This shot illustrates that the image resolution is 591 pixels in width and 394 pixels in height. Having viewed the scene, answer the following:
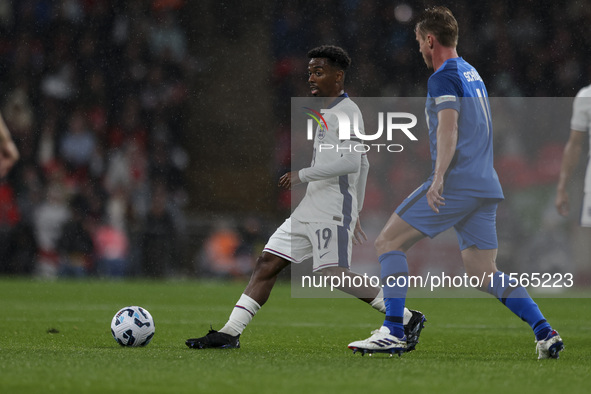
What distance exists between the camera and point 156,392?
13.1 feet

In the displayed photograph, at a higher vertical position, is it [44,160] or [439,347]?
[44,160]

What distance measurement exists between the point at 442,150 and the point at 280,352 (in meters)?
1.53

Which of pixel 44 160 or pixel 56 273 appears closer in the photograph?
pixel 56 273

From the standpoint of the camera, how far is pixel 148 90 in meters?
17.8

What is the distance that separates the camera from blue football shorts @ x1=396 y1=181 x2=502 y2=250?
5508 millimetres

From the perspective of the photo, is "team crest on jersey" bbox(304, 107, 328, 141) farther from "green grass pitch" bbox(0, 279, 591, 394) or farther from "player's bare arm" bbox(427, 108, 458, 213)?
"green grass pitch" bbox(0, 279, 591, 394)

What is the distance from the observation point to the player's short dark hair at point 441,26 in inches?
220

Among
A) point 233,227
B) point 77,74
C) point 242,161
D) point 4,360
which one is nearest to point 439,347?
point 4,360

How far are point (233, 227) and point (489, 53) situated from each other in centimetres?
569

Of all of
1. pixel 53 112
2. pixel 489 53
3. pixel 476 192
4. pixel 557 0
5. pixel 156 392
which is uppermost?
pixel 557 0

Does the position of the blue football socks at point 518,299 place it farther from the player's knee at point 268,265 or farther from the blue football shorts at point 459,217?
the player's knee at point 268,265

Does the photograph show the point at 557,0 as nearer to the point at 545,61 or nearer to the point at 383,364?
the point at 545,61

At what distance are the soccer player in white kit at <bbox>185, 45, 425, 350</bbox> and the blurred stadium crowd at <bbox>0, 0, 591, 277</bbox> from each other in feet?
28.5

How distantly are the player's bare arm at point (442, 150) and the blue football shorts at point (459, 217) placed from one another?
0.09m
